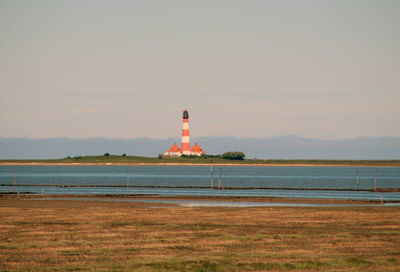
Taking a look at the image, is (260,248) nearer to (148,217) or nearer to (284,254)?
(284,254)

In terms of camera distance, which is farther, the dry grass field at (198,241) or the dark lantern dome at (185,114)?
the dark lantern dome at (185,114)

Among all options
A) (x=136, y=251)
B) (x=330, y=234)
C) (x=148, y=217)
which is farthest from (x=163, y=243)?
(x=148, y=217)

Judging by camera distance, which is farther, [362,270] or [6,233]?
Result: [6,233]

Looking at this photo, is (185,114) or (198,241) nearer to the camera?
(198,241)

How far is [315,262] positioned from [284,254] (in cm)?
201

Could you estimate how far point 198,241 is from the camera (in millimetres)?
29391

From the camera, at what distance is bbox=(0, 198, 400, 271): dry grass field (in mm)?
23391

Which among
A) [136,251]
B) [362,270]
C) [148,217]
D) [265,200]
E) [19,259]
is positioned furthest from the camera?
[265,200]

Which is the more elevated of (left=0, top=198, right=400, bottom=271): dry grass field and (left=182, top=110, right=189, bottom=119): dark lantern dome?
(left=182, top=110, right=189, bottom=119): dark lantern dome

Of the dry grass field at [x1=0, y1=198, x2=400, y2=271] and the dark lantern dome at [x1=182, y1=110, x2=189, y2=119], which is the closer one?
the dry grass field at [x1=0, y1=198, x2=400, y2=271]

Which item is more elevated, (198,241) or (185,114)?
(185,114)

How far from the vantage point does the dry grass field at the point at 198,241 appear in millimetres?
23391

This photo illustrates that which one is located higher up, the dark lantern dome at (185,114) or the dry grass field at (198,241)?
the dark lantern dome at (185,114)

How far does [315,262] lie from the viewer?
77.8 feet
